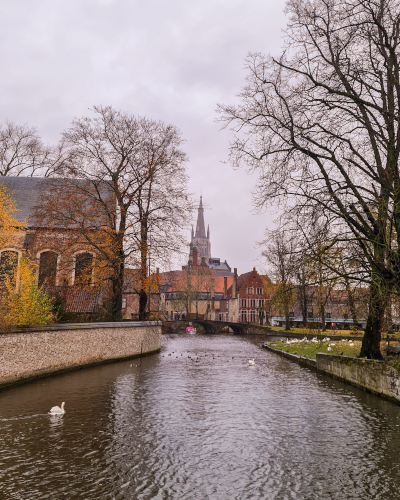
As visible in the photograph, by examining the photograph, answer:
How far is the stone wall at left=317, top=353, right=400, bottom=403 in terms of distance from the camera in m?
11.6

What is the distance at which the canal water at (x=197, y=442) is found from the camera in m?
6.09

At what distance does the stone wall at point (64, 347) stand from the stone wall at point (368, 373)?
9.98 meters

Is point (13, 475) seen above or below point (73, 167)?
below

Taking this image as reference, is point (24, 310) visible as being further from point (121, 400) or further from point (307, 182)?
point (307, 182)

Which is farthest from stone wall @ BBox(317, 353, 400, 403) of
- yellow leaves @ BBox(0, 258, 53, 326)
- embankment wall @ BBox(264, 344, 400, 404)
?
yellow leaves @ BBox(0, 258, 53, 326)

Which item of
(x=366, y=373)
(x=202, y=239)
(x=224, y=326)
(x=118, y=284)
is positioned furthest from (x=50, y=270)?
(x=202, y=239)

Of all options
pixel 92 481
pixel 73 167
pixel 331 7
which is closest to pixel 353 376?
pixel 92 481

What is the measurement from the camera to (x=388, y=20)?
13.5 meters

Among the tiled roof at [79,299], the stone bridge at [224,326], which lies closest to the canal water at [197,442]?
the tiled roof at [79,299]

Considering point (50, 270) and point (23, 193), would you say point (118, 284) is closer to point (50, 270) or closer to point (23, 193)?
point (50, 270)

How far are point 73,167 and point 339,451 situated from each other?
786 inches

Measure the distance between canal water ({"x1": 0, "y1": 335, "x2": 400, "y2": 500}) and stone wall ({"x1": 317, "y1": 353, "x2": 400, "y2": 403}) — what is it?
1.19ft

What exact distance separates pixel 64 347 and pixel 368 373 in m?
11.1

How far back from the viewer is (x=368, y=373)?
1321 centimetres
